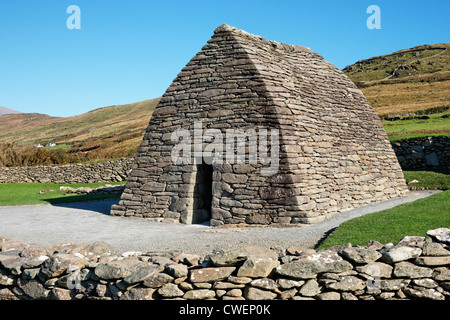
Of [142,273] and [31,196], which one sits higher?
[142,273]

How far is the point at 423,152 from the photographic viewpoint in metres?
21.2

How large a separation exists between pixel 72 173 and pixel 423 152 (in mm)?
22898

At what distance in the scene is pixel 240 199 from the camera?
10641 mm

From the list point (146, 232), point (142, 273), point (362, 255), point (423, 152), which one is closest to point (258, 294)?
point (362, 255)

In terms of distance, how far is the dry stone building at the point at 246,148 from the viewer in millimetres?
10523

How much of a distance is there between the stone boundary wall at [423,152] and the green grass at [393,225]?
1179 cm

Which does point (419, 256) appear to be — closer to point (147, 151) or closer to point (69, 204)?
point (147, 151)

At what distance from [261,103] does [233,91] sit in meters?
0.94

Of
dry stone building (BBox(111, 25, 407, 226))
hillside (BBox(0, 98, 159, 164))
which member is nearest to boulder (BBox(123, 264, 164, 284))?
dry stone building (BBox(111, 25, 407, 226))

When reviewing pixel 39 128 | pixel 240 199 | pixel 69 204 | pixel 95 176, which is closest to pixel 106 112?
pixel 39 128

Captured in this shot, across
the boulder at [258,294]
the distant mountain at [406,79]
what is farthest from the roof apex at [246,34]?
the distant mountain at [406,79]

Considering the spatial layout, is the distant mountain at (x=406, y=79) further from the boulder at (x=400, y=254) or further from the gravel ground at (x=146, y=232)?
the boulder at (x=400, y=254)

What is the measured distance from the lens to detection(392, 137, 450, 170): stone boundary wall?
20.6 metres

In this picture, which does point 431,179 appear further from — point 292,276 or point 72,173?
point 72,173
